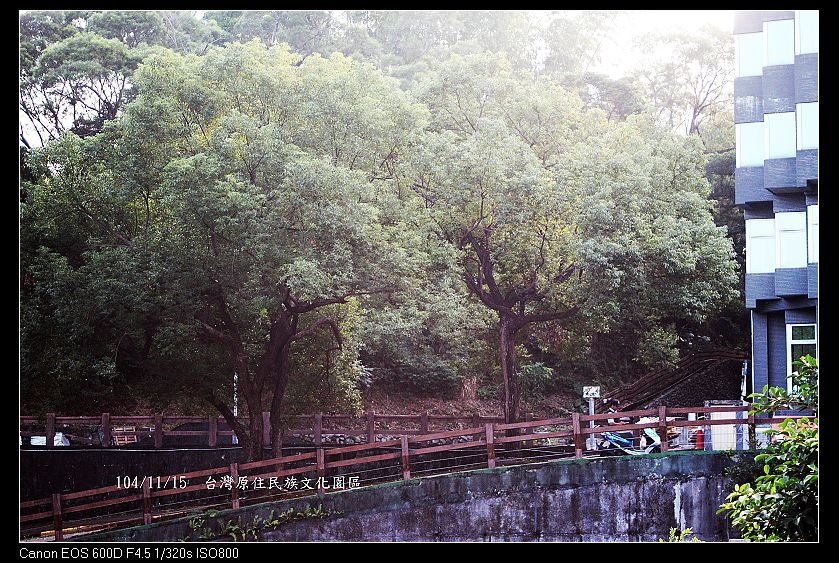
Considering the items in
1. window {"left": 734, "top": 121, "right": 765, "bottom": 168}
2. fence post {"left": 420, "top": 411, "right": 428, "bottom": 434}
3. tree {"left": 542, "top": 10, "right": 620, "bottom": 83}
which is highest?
tree {"left": 542, "top": 10, "right": 620, "bottom": 83}

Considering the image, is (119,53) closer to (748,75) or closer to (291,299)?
(291,299)

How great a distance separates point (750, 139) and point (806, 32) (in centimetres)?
74

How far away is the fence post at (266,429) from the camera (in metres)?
6.37

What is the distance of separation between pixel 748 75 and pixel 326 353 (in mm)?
3331

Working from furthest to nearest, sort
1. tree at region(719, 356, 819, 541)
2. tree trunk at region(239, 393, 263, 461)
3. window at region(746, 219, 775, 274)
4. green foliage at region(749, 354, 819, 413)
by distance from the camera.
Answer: tree trunk at region(239, 393, 263, 461), window at region(746, 219, 775, 274), green foliage at region(749, 354, 819, 413), tree at region(719, 356, 819, 541)

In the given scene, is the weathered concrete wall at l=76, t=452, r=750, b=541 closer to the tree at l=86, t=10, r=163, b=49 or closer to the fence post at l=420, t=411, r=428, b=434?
the fence post at l=420, t=411, r=428, b=434

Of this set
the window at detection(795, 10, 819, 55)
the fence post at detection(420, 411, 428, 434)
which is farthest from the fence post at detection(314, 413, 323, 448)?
the window at detection(795, 10, 819, 55)

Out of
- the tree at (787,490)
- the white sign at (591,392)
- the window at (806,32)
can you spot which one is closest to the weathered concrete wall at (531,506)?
the white sign at (591,392)

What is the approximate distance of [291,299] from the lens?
6.37 meters

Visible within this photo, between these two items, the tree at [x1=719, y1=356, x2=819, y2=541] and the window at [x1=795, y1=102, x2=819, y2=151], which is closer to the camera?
the tree at [x1=719, y1=356, x2=819, y2=541]

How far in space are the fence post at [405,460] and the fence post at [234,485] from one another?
3.62 ft

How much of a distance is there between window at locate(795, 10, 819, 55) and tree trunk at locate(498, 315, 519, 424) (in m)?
2.60

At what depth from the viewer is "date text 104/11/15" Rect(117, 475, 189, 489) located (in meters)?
6.22
